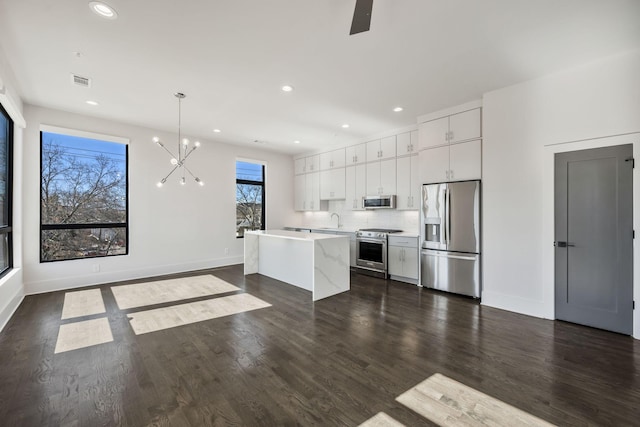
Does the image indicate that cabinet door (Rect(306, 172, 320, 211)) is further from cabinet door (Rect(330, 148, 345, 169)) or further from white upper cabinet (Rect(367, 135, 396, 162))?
white upper cabinet (Rect(367, 135, 396, 162))

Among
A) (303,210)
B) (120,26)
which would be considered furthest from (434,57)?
(303,210)

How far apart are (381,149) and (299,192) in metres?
2.87

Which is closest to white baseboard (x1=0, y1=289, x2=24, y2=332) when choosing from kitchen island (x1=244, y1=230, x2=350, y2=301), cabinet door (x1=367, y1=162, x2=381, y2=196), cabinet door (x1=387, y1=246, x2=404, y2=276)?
kitchen island (x1=244, y1=230, x2=350, y2=301)

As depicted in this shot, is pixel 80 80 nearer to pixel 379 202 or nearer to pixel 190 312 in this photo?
pixel 190 312

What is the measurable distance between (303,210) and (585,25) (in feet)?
20.8

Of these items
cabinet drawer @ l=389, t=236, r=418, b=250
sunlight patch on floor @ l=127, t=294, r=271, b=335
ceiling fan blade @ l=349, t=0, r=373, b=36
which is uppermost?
ceiling fan blade @ l=349, t=0, r=373, b=36

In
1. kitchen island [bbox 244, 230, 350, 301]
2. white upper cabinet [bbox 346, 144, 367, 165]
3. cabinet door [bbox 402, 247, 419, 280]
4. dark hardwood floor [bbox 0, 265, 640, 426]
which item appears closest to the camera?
dark hardwood floor [bbox 0, 265, 640, 426]

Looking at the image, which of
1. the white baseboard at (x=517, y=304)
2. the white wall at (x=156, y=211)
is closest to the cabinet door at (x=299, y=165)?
the white wall at (x=156, y=211)

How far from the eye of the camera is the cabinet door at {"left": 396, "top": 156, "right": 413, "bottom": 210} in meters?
5.52

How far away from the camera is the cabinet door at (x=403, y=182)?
5.52 meters

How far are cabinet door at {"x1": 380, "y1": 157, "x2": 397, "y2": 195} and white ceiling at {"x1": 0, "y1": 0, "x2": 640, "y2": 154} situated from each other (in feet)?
4.46

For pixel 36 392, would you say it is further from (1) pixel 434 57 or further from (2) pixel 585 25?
(2) pixel 585 25

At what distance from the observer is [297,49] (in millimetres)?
2934

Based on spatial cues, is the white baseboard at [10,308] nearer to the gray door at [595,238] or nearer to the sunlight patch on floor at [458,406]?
the sunlight patch on floor at [458,406]
